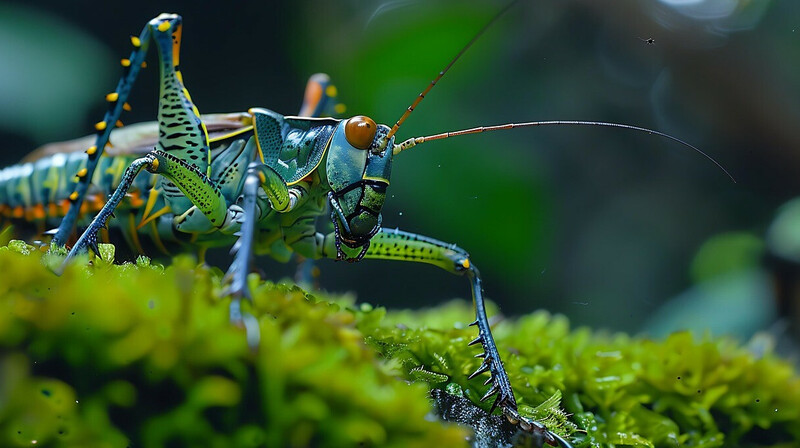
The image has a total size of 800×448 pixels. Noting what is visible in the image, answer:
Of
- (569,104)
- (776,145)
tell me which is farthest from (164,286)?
(776,145)

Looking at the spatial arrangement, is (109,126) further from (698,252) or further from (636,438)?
(698,252)

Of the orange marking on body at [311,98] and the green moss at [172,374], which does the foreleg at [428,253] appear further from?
the orange marking on body at [311,98]

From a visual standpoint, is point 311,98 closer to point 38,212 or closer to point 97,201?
point 97,201

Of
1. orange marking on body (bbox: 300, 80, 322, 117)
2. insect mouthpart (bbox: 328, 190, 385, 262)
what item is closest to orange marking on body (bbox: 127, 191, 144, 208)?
insect mouthpart (bbox: 328, 190, 385, 262)

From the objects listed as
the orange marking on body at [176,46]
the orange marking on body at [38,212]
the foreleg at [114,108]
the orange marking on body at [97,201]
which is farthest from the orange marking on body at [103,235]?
the orange marking on body at [38,212]

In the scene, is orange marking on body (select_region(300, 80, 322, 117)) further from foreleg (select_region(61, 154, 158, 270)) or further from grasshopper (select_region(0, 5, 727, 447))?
foreleg (select_region(61, 154, 158, 270))

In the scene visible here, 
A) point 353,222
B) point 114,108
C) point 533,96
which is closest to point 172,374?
point 353,222
